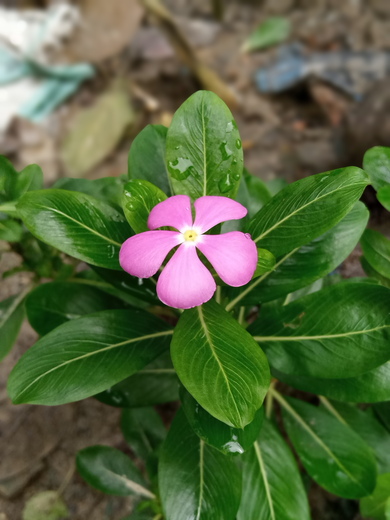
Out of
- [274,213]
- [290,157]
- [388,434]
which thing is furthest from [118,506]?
[290,157]

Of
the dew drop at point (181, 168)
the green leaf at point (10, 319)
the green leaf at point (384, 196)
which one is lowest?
the green leaf at point (10, 319)

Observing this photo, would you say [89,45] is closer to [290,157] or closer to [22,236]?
[290,157]

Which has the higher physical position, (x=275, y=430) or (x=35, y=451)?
(x=275, y=430)

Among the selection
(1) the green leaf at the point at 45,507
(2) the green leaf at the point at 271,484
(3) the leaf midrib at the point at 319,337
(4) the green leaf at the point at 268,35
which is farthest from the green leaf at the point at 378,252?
(4) the green leaf at the point at 268,35

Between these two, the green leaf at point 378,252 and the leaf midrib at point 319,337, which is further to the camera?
the green leaf at point 378,252

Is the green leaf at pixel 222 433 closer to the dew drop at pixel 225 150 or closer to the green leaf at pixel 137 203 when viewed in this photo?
the green leaf at pixel 137 203

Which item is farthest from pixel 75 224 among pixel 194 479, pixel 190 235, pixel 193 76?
pixel 193 76
